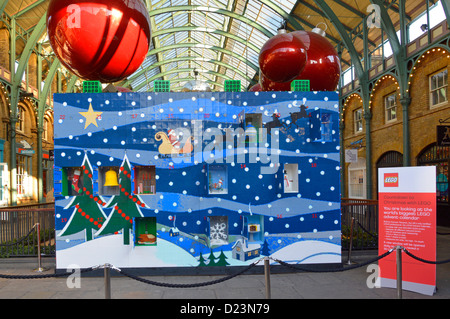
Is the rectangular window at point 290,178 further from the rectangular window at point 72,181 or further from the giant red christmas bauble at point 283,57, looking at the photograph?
the rectangular window at point 72,181

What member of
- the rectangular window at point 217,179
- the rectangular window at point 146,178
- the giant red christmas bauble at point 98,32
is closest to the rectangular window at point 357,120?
the rectangular window at point 217,179

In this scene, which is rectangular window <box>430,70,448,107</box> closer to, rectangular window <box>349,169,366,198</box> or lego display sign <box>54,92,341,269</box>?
rectangular window <box>349,169,366,198</box>

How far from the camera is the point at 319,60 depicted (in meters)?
5.98

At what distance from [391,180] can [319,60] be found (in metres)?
2.35

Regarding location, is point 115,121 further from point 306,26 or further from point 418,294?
point 306,26

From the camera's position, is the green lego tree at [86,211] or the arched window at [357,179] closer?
the green lego tree at [86,211]

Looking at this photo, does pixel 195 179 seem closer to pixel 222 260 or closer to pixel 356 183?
pixel 222 260

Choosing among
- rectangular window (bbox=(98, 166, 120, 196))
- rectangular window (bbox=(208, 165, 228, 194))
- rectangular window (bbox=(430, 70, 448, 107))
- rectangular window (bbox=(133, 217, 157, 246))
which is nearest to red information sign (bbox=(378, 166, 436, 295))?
rectangular window (bbox=(208, 165, 228, 194))

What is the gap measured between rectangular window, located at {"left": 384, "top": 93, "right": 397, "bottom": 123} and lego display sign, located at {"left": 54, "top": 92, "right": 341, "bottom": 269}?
1107cm

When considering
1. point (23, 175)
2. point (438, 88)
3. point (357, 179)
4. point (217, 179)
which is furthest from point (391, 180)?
point (23, 175)

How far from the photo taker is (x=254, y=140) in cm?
691

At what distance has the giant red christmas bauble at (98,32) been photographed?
132 inches

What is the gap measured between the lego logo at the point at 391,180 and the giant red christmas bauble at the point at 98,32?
453cm

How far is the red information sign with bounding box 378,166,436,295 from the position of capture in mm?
5594
